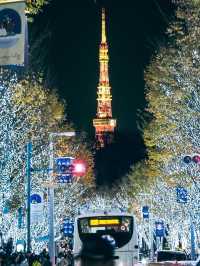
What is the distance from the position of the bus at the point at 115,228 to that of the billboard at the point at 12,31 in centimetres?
1337

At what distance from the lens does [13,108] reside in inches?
1281

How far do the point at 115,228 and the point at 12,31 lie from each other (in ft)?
47.8

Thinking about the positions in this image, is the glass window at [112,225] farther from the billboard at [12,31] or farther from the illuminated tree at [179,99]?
the billboard at [12,31]

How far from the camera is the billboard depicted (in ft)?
38.9

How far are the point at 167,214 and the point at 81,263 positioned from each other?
42.2 metres

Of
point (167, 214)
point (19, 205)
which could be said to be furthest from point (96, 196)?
point (19, 205)

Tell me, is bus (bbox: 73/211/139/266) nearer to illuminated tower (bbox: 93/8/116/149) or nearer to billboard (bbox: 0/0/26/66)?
billboard (bbox: 0/0/26/66)

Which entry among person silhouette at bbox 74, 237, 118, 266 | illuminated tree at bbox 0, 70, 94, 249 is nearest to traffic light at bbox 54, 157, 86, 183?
illuminated tree at bbox 0, 70, 94, 249

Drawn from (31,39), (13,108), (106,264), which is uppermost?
(31,39)

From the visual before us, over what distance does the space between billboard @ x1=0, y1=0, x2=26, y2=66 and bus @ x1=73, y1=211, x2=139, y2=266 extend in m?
13.4

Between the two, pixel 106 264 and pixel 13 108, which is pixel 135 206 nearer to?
pixel 13 108

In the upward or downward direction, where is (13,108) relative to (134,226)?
upward

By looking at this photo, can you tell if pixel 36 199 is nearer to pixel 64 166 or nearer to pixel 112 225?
pixel 64 166

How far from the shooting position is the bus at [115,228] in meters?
24.9
